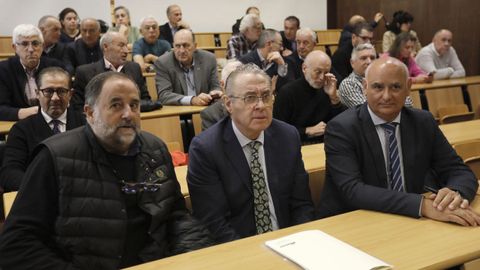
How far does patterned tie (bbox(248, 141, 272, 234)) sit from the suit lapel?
0.03 meters

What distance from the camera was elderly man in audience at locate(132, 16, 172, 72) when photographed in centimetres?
603

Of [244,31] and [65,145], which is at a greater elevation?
[244,31]

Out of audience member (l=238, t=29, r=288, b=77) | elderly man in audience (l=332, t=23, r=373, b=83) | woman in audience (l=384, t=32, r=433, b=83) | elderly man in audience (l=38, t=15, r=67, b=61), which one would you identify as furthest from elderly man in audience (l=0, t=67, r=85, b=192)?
woman in audience (l=384, t=32, r=433, b=83)

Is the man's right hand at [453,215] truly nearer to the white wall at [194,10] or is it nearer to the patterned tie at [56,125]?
the patterned tie at [56,125]

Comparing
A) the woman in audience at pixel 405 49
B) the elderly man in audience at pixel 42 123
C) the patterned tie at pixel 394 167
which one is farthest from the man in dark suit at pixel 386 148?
the woman in audience at pixel 405 49

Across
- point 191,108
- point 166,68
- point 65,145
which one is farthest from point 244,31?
point 65,145

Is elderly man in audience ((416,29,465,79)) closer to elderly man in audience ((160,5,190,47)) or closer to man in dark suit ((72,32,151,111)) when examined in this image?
elderly man in audience ((160,5,190,47))

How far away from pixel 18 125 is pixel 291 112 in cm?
194

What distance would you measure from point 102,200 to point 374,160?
1.17 meters

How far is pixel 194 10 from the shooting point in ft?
28.0

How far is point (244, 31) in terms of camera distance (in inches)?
223

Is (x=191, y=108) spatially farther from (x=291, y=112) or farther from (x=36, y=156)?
(x=36, y=156)

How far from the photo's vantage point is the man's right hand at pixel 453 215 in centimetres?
166

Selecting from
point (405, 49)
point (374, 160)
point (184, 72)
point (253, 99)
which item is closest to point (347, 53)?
point (405, 49)
